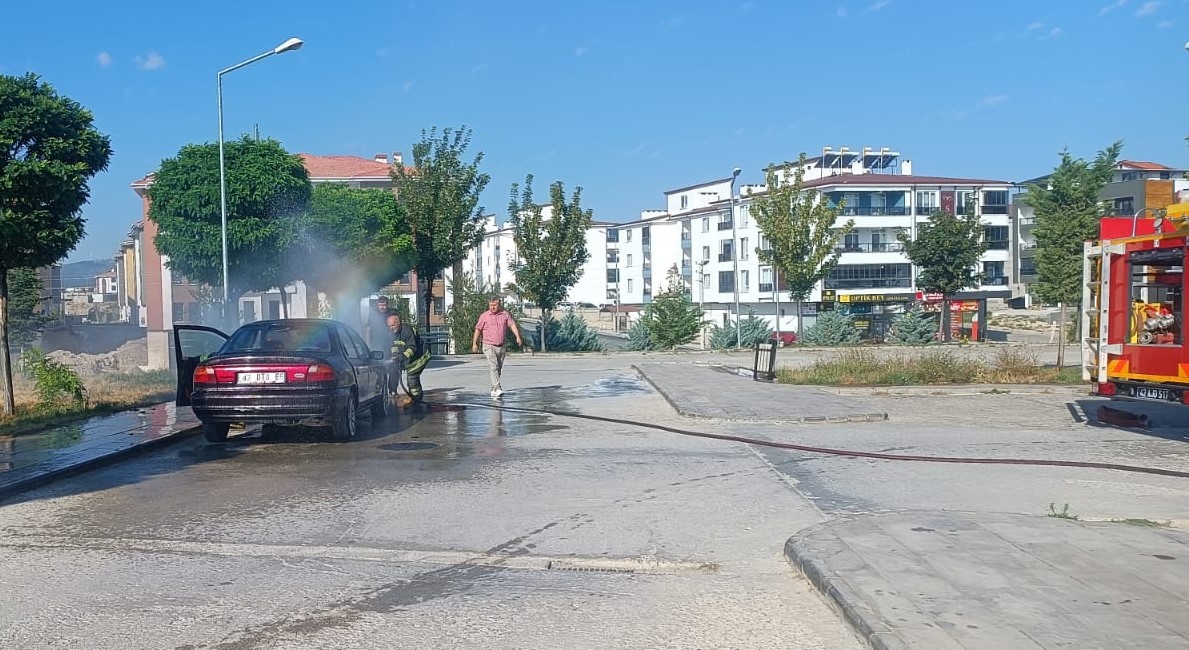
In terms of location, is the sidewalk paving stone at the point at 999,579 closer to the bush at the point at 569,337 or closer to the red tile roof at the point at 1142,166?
the bush at the point at 569,337

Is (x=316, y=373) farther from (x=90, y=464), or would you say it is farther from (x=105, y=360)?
(x=105, y=360)

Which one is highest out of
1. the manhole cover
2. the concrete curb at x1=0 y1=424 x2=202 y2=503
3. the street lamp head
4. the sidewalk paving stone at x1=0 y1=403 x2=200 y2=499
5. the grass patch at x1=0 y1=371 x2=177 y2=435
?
the street lamp head

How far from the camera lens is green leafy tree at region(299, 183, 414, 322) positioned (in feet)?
104

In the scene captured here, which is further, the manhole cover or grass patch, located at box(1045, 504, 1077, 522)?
the manhole cover

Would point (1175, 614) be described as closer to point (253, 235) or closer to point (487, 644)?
point (487, 644)

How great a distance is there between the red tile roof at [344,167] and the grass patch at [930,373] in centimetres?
4550

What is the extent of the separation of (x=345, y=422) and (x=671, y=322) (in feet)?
101

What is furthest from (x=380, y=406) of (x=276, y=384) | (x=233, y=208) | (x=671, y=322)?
(x=671, y=322)

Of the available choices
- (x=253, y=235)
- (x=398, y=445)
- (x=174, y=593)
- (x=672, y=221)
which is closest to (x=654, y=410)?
(x=398, y=445)

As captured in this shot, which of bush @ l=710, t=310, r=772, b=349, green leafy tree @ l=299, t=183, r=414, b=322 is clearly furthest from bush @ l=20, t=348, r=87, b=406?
bush @ l=710, t=310, r=772, b=349

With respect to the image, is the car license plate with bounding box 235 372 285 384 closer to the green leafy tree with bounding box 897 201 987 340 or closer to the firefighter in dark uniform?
the firefighter in dark uniform

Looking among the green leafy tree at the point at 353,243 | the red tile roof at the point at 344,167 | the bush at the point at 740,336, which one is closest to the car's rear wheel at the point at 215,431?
the green leafy tree at the point at 353,243

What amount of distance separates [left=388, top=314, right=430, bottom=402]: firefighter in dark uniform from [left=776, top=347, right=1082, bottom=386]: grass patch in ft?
25.8

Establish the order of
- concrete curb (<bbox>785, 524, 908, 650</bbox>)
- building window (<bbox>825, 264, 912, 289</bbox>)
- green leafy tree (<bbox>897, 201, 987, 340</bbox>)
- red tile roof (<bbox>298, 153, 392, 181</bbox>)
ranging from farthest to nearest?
building window (<bbox>825, 264, 912, 289</bbox>) → red tile roof (<bbox>298, 153, 392, 181</bbox>) → green leafy tree (<bbox>897, 201, 987, 340</bbox>) → concrete curb (<bbox>785, 524, 908, 650</bbox>)
